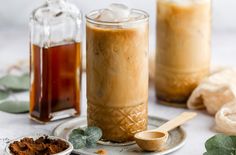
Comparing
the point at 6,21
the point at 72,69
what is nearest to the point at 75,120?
the point at 72,69

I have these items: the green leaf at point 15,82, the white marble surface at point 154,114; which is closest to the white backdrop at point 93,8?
the white marble surface at point 154,114

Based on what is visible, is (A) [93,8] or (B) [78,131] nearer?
(B) [78,131]

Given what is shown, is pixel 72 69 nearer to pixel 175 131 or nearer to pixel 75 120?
pixel 75 120

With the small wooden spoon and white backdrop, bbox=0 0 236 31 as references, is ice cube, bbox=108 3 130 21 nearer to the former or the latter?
the small wooden spoon

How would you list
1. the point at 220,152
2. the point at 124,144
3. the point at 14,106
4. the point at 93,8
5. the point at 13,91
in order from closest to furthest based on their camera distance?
the point at 220,152
the point at 124,144
the point at 14,106
the point at 13,91
the point at 93,8

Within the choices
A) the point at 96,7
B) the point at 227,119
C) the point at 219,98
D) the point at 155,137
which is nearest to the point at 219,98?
the point at 219,98

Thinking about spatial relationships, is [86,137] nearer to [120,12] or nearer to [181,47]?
[120,12]

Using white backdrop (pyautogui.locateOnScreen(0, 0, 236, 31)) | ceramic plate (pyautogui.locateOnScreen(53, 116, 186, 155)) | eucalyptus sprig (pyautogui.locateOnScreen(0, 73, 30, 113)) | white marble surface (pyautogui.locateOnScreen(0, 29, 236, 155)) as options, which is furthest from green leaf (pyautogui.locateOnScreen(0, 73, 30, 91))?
white backdrop (pyautogui.locateOnScreen(0, 0, 236, 31))
